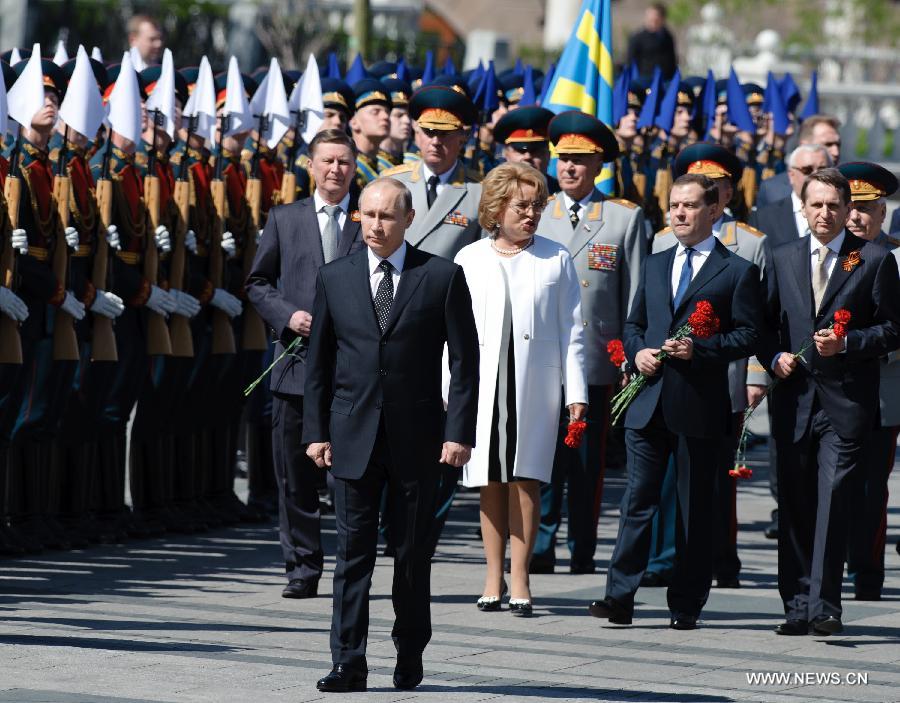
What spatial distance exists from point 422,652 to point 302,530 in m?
1.93

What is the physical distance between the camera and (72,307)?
34.4 feet

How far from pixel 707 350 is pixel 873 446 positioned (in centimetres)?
117

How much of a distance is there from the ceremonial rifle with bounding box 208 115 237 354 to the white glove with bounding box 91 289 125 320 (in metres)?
0.96

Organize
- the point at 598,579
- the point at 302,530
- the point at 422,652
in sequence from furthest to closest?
the point at 598,579 → the point at 302,530 → the point at 422,652

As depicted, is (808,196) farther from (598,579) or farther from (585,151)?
(598,579)

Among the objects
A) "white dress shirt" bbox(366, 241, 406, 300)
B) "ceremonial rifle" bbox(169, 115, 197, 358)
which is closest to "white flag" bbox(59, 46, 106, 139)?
"ceremonial rifle" bbox(169, 115, 197, 358)

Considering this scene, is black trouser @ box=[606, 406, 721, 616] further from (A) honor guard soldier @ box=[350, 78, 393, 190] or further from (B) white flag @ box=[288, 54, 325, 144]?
(B) white flag @ box=[288, 54, 325, 144]

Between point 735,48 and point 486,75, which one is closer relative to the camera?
point 486,75

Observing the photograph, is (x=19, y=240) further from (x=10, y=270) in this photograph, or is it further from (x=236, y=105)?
(x=236, y=105)

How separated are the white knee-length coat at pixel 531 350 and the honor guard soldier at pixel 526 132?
2.28 m

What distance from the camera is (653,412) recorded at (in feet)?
30.8

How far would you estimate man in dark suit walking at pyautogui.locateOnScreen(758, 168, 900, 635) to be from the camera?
924 centimetres

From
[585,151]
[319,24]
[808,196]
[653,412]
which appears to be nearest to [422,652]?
[653,412]

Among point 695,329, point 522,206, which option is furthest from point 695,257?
point 522,206
